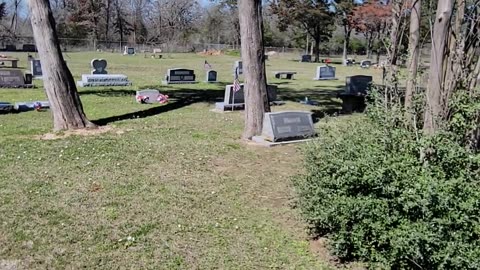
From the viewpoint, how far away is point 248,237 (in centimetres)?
460

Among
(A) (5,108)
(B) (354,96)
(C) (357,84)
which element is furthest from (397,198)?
(C) (357,84)

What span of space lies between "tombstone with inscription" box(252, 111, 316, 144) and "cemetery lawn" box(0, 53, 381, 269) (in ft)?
1.08

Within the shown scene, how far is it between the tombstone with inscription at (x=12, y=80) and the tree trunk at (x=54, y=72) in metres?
8.28

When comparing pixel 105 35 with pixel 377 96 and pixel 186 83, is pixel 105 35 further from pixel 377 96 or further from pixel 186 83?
pixel 377 96

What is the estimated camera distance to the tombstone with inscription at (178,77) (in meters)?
19.5

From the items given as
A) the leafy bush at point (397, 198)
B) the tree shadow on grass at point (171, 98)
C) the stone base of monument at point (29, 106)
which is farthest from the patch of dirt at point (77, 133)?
the leafy bush at point (397, 198)

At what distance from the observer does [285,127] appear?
8852 mm

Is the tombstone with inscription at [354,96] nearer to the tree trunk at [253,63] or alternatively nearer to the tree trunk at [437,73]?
the tree trunk at [253,63]

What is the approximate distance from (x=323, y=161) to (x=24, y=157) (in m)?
5.17

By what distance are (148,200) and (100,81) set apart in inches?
518

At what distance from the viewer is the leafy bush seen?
10.9 feet

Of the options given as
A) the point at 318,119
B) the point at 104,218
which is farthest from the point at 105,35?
the point at 104,218

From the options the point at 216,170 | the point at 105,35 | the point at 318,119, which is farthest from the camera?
the point at 105,35

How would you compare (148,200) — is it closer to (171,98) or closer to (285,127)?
(285,127)
